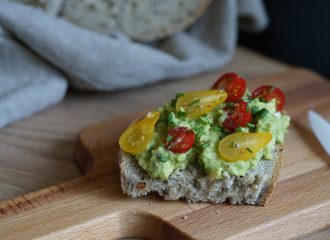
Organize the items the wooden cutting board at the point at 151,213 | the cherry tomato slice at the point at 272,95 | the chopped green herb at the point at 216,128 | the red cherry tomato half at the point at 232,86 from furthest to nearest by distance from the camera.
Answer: the cherry tomato slice at the point at 272,95, the red cherry tomato half at the point at 232,86, the chopped green herb at the point at 216,128, the wooden cutting board at the point at 151,213

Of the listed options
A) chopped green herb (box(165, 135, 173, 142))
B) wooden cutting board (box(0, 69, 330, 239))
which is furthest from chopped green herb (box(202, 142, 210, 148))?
wooden cutting board (box(0, 69, 330, 239))

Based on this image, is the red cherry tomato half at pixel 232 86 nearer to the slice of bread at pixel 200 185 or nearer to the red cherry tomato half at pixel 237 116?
the red cherry tomato half at pixel 237 116

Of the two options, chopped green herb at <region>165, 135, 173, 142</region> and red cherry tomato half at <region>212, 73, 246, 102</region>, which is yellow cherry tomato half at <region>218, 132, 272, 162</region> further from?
red cherry tomato half at <region>212, 73, 246, 102</region>

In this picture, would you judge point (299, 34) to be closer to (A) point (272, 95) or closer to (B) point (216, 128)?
(A) point (272, 95)

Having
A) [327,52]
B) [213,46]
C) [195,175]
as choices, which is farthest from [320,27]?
[195,175]

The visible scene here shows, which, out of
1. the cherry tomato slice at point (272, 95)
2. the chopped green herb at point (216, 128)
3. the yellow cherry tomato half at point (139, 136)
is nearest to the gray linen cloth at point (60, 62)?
the cherry tomato slice at point (272, 95)

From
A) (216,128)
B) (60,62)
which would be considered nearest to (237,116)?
(216,128)

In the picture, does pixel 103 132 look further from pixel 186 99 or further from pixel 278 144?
pixel 278 144

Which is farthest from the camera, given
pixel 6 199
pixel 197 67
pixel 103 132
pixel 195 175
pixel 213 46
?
pixel 213 46
